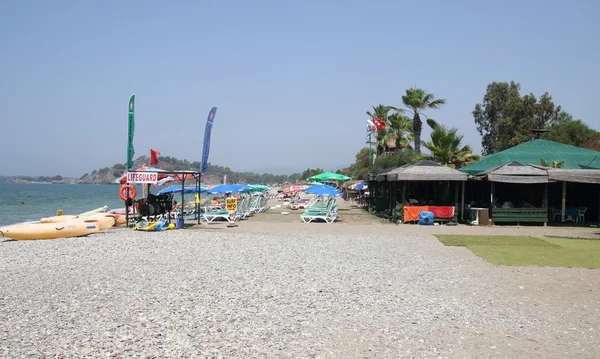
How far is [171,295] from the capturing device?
746cm

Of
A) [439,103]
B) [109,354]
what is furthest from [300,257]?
[439,103]

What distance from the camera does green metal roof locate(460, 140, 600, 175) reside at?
82.2 ft

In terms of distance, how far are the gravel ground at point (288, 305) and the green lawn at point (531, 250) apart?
0.76 m

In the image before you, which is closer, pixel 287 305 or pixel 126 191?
pixel 287 305

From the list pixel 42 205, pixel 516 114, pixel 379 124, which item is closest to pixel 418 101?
pixel 379 124

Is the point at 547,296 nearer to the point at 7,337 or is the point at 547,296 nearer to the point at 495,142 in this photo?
the point at 7,337

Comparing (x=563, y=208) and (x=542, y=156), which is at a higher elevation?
(x=542, y=156)

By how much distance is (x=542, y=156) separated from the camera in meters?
26.0

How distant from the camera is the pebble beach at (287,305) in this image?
5395 mm

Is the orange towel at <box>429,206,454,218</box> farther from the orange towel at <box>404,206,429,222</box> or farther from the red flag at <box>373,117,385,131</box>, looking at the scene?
the red flag at <box>373,117,385,131</box>

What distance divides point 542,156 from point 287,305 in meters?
22.8

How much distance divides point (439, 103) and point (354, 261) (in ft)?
80.4

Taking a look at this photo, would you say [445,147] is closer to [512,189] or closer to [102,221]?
[512,189]

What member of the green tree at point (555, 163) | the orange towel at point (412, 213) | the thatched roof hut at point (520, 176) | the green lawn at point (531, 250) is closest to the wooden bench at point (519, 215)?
the thatched roof hut at point (520, 176)
